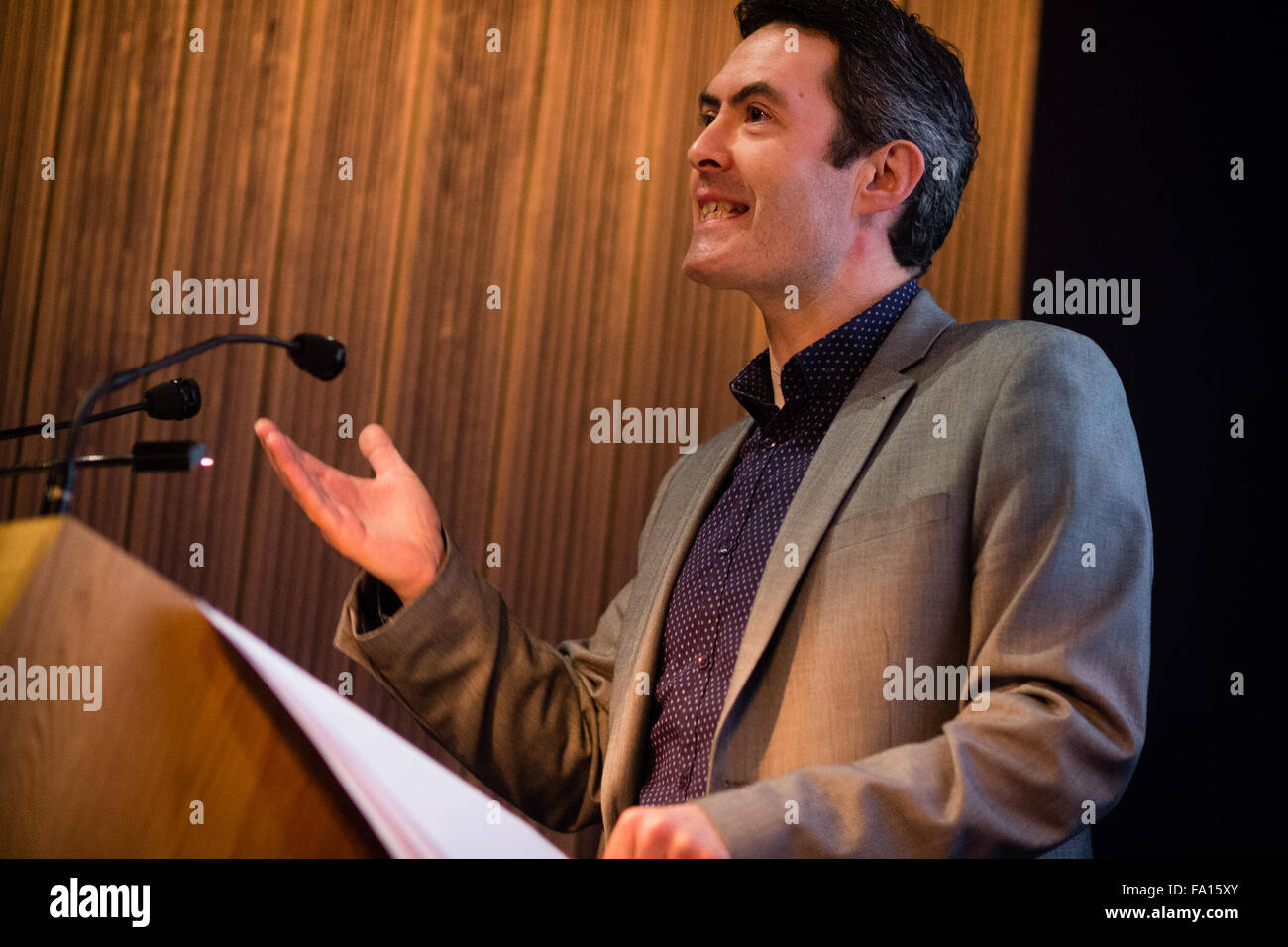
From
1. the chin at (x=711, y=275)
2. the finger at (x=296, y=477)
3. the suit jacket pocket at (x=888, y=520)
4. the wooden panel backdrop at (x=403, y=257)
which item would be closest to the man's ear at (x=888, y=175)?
the chin at (x=711, y=275)

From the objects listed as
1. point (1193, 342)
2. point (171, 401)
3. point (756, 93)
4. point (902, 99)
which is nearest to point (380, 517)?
point (171, 401)

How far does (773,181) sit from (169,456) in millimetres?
989

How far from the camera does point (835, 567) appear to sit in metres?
1.39

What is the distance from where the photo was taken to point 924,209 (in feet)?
6.05

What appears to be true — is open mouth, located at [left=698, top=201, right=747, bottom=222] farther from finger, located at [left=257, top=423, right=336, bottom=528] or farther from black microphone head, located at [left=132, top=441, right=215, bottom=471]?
black microphone head, located at [left=132, top=441, right=215, bottom=471]

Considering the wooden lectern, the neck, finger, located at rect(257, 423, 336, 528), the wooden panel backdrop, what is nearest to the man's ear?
the neck

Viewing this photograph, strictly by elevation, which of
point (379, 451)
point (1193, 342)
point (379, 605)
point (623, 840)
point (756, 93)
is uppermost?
point (756, 93)

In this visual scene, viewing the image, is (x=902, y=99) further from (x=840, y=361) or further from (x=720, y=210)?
(x=840, y=361)

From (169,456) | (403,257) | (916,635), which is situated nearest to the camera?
(169,456)

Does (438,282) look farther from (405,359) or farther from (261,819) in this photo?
(261,819)

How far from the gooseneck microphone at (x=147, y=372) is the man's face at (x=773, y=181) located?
62cm

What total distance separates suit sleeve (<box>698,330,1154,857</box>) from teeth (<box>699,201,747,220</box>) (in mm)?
558

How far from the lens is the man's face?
177 cm

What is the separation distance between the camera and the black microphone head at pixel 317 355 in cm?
143
